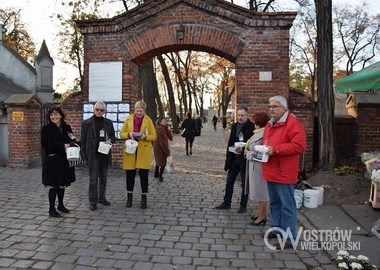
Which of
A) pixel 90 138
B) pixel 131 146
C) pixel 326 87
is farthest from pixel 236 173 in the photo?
pixel 326 87

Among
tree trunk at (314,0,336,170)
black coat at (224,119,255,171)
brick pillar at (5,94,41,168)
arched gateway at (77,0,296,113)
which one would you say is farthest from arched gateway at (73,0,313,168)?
black coat at (224,119,255,171)

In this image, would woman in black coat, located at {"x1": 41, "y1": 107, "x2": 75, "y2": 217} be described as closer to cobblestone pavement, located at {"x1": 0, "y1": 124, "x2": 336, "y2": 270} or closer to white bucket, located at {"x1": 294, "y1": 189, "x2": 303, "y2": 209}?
cobblestone pavement, located at {"x1": 0, "y1": 124, "x2": 336, "y2": 270}

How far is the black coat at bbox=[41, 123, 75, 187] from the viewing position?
6.51 meters

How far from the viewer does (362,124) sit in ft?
35.4

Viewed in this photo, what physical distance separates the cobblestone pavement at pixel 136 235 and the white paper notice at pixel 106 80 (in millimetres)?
3298

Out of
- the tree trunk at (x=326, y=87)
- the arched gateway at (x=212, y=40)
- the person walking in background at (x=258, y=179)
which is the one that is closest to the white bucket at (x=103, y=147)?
the person walking in background at (x=258, y=179)

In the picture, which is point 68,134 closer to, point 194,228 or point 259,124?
point 194,228

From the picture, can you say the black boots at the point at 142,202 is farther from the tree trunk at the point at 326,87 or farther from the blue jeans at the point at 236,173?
the tree trunk at the point at 326,87

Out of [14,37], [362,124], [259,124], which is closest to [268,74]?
[362,124]

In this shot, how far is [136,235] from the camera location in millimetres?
5680

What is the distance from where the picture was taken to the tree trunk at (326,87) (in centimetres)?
967

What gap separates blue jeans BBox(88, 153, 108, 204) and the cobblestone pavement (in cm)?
28

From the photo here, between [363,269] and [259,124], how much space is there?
278cm

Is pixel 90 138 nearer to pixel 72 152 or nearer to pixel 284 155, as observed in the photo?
pixel 72 152
